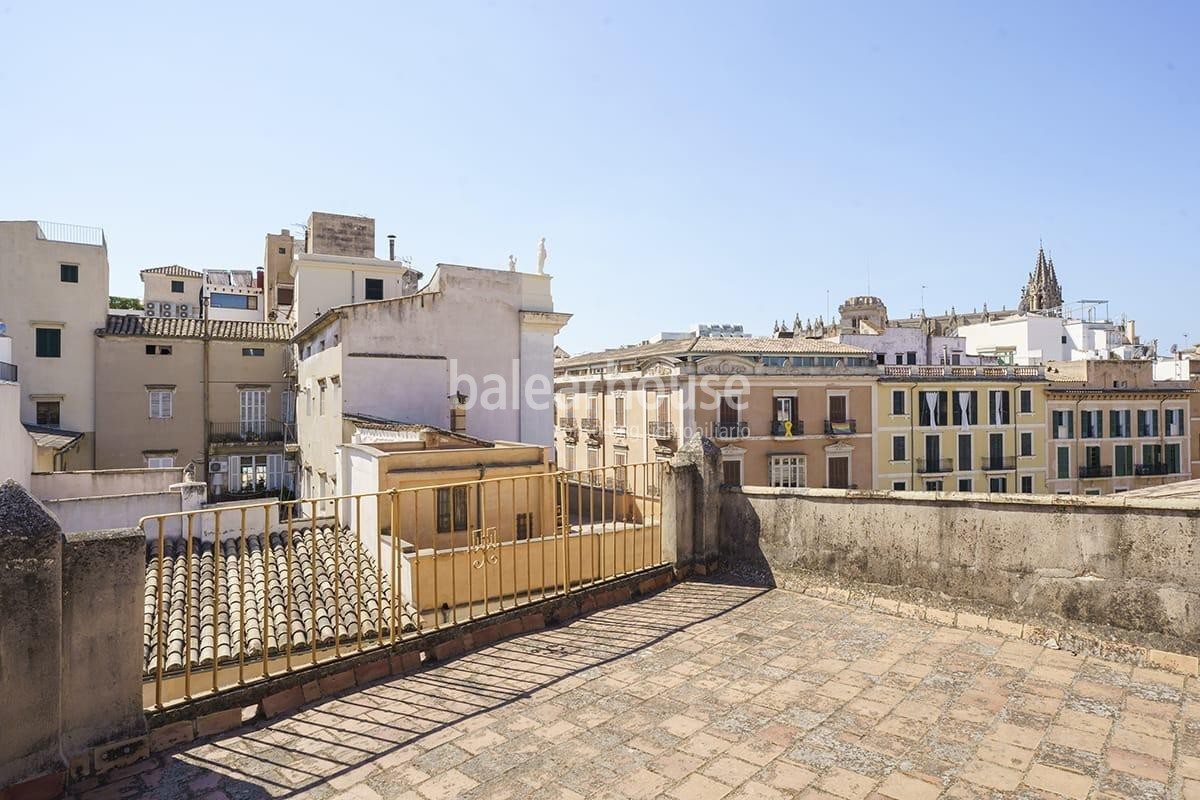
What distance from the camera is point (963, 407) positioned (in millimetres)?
36625

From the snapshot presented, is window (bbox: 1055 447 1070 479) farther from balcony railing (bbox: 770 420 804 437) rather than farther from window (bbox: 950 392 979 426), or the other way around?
balcony railing (bbox: 770 420 804 437)

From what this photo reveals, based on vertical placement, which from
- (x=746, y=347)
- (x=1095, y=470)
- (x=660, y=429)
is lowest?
(x=1095, y=470)

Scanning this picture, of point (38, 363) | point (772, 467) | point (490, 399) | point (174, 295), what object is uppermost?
point (174, 295)

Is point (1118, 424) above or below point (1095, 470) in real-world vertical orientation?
above

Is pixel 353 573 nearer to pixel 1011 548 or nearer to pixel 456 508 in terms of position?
pixel 456 508

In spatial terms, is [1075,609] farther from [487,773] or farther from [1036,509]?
[487,773]

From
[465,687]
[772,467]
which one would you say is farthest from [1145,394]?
[465,687]

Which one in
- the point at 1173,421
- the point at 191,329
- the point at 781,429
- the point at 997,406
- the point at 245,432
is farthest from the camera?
the point at 1173,421

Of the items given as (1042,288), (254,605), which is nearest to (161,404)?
(254,605)

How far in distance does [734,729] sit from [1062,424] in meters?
42.6

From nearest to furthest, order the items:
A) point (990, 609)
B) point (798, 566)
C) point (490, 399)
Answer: point (990, 609) < point (798, 566) < point (490, 399)

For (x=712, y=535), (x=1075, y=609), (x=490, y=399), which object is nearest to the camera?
(x=1075, y=609)

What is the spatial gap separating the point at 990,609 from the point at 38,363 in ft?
111

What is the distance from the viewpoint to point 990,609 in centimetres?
615
